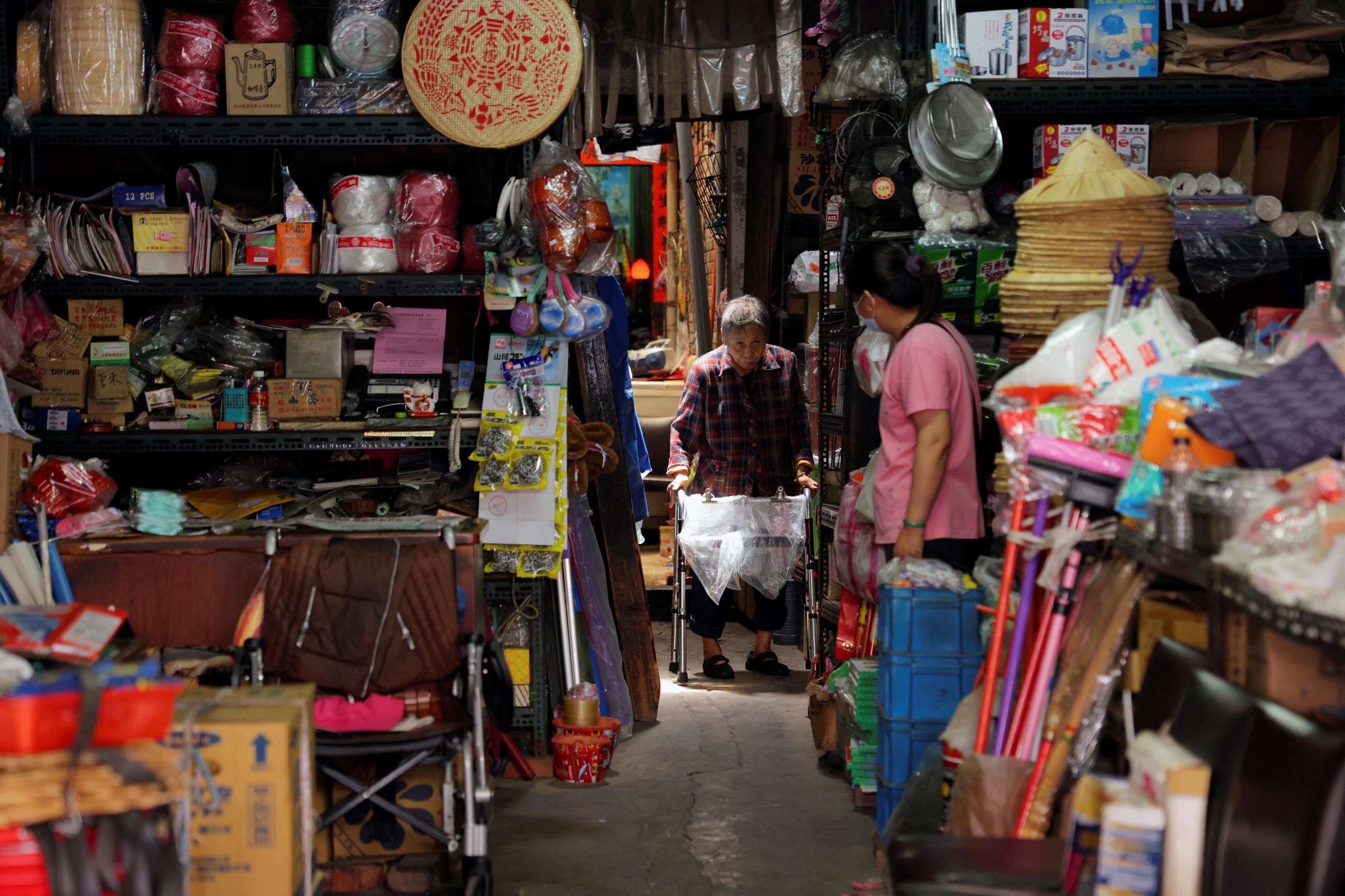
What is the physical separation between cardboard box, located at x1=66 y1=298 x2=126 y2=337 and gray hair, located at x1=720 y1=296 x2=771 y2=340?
281cm

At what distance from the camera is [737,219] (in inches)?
300

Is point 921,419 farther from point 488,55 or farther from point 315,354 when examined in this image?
point 315,354

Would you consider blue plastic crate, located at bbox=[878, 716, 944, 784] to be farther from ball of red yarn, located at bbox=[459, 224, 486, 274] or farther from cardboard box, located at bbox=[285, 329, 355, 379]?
cardboard box, located at bbox=[285, 329, 355, 379]

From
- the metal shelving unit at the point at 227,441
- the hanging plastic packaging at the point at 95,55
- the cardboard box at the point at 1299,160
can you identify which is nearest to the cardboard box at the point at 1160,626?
the cardboard box at the point at 1299,160

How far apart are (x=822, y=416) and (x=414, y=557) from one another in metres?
2.21

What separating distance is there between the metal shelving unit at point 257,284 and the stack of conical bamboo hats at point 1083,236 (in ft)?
6.90

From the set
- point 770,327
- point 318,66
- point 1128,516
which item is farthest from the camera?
point 770,327

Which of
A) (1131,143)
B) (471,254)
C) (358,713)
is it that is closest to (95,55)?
(471,254)

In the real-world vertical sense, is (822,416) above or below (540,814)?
above

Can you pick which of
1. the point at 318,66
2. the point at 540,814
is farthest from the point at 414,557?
the point at 318,66

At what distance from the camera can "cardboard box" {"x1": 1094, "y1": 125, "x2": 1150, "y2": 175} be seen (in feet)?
13.9

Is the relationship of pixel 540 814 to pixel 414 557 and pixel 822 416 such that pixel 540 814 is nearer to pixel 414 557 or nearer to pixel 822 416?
pixel 414 557

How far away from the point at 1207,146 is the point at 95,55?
393 centimetres

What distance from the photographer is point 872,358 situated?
4.52 meters
